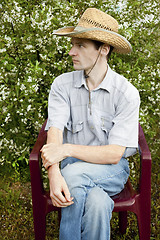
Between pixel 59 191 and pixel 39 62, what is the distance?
1.75 metres

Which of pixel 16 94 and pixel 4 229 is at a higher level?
pixel 16 94

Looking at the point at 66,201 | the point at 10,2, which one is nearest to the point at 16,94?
the point at 10,2

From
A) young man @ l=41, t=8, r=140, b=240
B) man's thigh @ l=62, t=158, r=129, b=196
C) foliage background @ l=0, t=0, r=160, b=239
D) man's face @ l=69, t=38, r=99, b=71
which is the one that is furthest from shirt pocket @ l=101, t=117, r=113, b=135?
foliage background @ l=0, t=0, r=160, b=239

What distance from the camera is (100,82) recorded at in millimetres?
2488

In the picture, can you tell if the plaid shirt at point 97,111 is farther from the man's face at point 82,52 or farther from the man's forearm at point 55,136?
the man's face at point 82,52

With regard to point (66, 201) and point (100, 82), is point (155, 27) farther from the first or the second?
point (66, 201)

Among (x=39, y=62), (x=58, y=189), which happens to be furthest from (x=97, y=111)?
(x=39, y=62)

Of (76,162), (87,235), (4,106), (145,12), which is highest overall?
(145,12)

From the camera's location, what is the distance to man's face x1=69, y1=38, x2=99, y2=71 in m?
2.35

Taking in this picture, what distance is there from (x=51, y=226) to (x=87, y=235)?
1.11 m

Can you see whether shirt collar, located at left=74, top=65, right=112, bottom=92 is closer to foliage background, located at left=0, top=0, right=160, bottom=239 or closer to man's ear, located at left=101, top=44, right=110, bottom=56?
man's ear, located at left=101, top=44, right=110, bottom=56

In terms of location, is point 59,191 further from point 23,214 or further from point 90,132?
point 23,214

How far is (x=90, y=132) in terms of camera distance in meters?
2.49

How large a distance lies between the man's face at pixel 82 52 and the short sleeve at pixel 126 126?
368 millimetres
